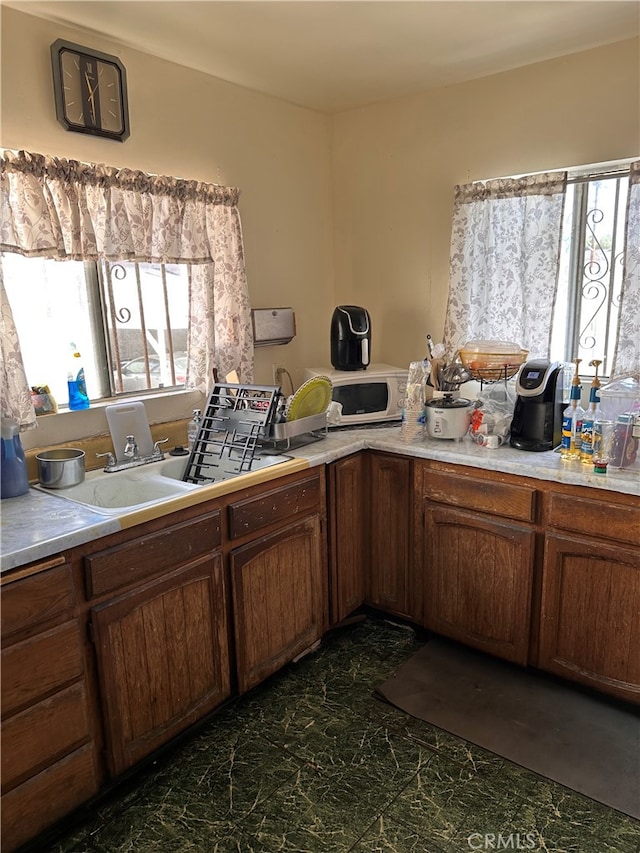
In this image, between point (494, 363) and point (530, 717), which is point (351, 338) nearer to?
point (494, 363)

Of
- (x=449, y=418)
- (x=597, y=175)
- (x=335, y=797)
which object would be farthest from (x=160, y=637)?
(x=597, y=175)

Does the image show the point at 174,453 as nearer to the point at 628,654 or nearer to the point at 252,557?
the point at 252,557

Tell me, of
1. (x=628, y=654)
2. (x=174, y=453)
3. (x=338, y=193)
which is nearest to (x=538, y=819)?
(x=628, y=654)

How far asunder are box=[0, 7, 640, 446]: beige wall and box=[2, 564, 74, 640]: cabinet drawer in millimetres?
1376

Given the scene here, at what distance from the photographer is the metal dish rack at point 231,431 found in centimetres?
223

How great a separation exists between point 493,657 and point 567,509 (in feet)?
2.42

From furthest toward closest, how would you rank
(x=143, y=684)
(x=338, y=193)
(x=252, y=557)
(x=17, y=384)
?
(x=338, y=193) → (x=252, y=557) → (x=17, y=384) → (x=143, y=684)

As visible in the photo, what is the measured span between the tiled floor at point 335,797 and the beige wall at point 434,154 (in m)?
1.79

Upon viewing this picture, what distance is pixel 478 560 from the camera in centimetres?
229

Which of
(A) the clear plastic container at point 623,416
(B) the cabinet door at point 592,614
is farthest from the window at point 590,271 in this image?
(B) the cabinet door at point 592,614

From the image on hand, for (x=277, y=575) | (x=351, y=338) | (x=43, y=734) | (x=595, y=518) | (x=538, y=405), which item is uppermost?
(x=351, y=338)

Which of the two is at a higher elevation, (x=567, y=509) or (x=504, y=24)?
(x=504, y=24)

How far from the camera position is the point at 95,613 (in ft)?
5.39

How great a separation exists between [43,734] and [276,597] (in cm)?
88
